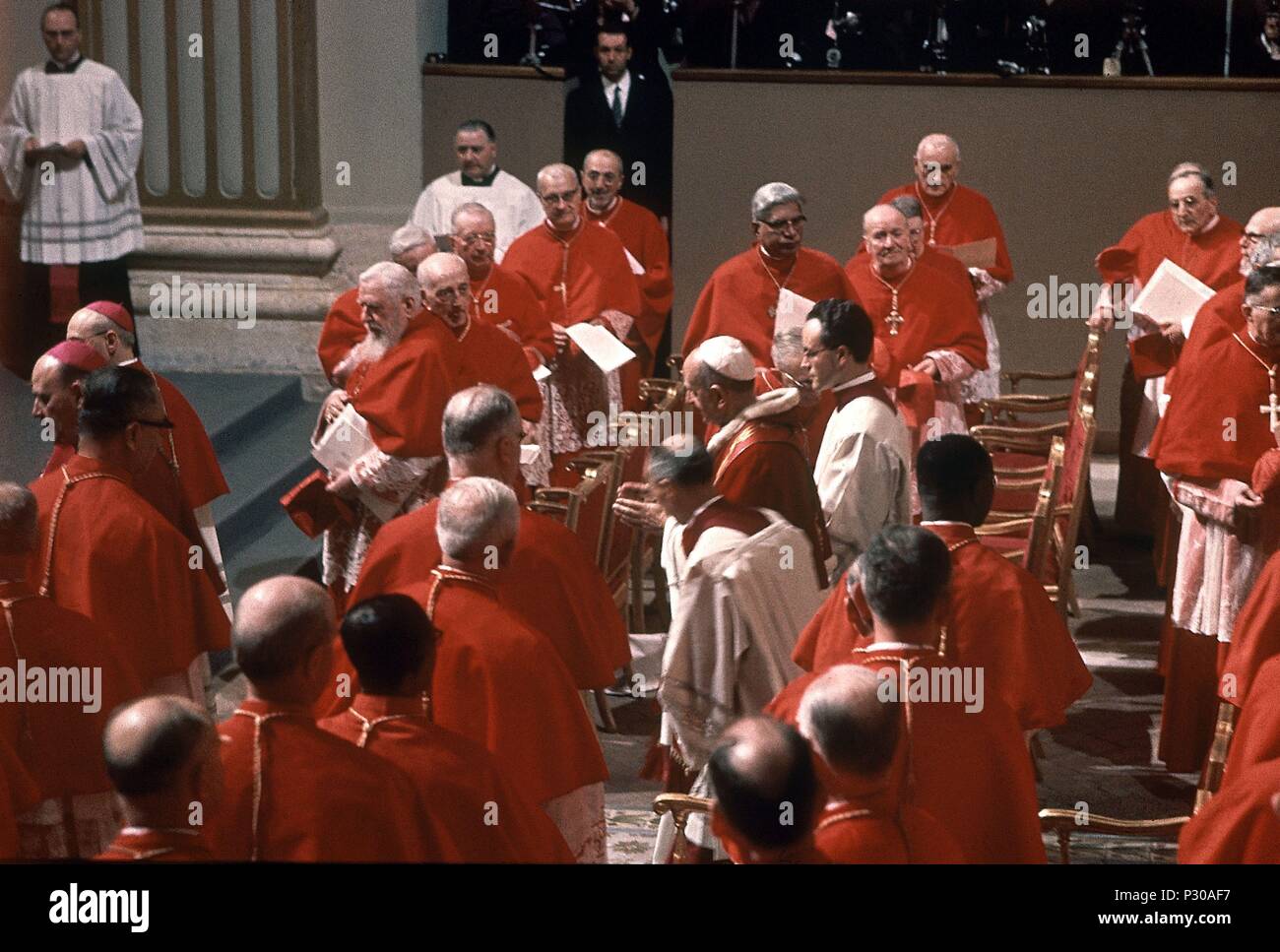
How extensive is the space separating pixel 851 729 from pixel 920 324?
4.99 meters

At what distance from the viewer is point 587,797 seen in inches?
192

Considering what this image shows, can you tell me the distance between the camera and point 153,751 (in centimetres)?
342

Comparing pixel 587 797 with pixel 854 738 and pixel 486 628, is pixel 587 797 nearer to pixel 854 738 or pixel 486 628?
pixel 486 628

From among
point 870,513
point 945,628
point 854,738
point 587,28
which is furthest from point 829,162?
point 854,738

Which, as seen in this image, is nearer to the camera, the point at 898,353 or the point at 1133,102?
the point at 898,353

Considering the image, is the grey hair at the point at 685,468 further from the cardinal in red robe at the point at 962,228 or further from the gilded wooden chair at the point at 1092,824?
the cardinal in red robe at the point at 962,228

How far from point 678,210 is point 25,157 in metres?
3.47

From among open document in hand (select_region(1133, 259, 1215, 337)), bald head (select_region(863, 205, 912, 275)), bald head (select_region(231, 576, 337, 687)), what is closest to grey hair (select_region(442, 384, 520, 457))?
bald head (select_region(231, 576, 337, 687))

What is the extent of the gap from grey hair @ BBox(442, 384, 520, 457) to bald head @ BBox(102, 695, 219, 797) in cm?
192

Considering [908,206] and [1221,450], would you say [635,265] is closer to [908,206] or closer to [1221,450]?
[908,206]

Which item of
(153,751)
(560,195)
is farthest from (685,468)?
(560,195)

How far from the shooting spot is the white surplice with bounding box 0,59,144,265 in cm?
1025

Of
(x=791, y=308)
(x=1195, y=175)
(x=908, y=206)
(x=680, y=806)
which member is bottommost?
(x=680, y=806)

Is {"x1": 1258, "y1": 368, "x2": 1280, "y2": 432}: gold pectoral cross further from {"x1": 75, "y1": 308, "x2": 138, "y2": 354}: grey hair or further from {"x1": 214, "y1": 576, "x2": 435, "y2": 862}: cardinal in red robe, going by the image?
{"x1": 75, "y1": 308, "x2": 138, "y2": 354}: grey hair
